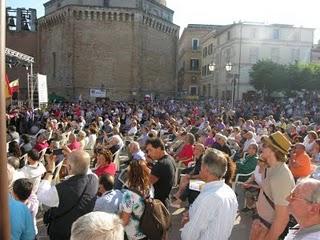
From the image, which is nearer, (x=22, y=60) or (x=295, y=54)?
(x=22, y=60)

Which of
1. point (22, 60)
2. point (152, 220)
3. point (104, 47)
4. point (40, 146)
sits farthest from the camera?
point (104, 47)

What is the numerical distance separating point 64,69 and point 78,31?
162 inches

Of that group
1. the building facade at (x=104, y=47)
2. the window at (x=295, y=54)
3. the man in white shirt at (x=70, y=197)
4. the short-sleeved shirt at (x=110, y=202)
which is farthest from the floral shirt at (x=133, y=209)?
the window at (x=295, y=54)

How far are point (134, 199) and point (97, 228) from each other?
1.37 meters

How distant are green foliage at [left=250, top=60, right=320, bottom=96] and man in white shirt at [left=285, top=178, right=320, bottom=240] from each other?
4290 centimetres

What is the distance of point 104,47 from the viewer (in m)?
42.0

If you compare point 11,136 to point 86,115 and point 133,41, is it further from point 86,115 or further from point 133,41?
point 133,41

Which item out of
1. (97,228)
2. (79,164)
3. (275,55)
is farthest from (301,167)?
(275,55)

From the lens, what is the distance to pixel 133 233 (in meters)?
3.64

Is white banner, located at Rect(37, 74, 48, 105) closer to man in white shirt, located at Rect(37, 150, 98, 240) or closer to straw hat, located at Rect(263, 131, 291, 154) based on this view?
man in white shirt, located at Rect(37, 150, 98, 240)

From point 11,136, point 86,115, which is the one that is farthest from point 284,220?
point 86,115

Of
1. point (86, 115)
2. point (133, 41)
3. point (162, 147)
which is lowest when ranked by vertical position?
point (86, 115)

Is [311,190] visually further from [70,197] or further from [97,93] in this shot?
[97,93]

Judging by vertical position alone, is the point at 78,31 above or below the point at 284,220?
above
